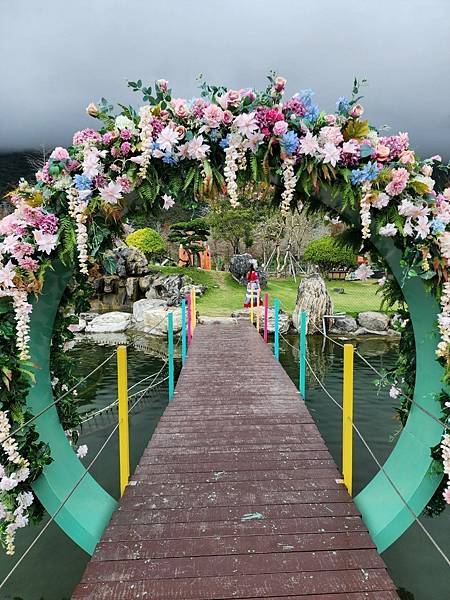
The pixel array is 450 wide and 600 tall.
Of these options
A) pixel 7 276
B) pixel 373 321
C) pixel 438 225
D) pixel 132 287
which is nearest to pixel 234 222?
pixel 132 287

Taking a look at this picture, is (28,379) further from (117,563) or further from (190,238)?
(190,238)

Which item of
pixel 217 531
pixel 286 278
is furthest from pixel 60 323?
pixel 286 278

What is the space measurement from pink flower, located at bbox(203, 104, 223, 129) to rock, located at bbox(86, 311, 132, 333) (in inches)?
493

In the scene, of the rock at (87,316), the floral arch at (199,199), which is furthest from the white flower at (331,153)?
the rock at (87,316)

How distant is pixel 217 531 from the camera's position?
2656 millimetres

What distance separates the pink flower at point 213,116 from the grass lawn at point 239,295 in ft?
38.9

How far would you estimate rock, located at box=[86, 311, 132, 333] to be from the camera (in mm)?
14578

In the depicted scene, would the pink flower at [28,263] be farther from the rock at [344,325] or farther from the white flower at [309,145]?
the rock at [344,325]

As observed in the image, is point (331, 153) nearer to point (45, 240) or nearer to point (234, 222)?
point (45, 240)

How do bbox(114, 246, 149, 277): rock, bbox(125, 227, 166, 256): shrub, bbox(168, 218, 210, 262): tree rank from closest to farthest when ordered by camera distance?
bbox(114, 246, 149, 277): rock
bbox(125, 227, 166, 256): shrub
bbox(168, 218, 210, 262): tree

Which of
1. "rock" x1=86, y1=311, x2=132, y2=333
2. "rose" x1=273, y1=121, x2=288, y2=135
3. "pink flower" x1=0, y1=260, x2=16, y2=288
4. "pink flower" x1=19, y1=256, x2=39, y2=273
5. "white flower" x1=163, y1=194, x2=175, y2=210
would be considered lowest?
"rock" x1=86, y1=311, x2=132, y2=333

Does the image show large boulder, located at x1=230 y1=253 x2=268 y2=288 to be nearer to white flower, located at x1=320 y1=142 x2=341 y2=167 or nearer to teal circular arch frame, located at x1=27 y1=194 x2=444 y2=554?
teal circular arch frame, located at x1=27 y1=194 x2=444 y2=554

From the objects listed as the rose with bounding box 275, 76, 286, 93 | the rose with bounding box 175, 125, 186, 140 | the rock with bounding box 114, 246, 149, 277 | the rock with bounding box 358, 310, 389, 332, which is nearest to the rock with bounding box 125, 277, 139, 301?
the rock with bounding box 114, 246, 149, 277

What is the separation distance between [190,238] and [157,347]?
9269 mm
